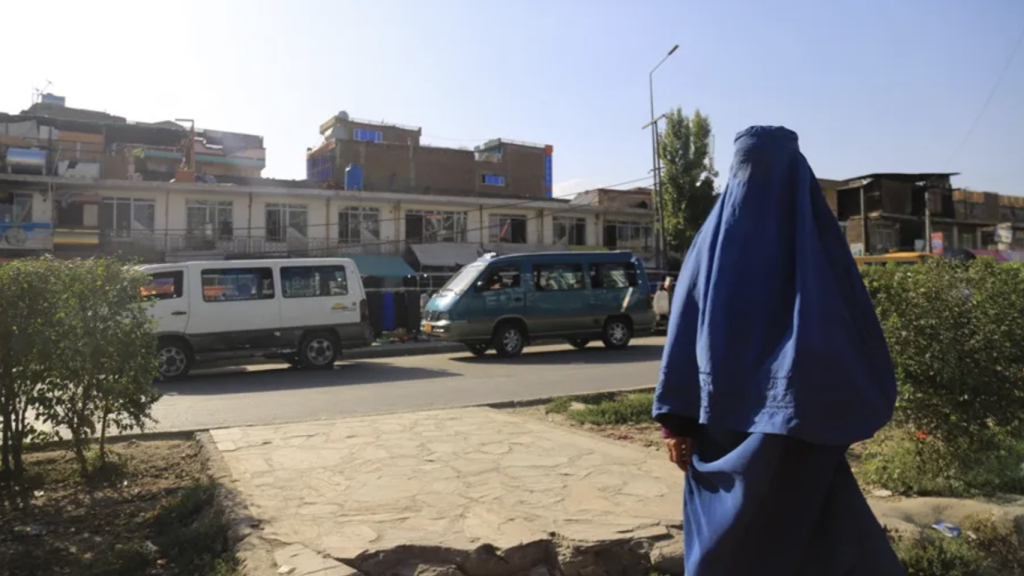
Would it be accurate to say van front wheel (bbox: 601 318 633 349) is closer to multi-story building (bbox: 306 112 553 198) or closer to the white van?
the white van

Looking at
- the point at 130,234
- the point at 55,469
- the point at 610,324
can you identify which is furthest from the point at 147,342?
the point at 130,234

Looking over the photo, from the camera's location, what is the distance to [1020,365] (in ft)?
15.0

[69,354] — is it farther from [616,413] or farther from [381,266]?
[381,266]

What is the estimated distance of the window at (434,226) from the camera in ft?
112

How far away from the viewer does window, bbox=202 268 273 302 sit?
12523 millimetres

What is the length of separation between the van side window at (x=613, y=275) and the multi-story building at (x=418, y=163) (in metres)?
20.7

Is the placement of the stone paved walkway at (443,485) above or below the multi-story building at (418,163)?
below

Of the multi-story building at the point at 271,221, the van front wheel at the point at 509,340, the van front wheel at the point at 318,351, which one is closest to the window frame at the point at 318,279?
the van front wheel at the point at 318,351

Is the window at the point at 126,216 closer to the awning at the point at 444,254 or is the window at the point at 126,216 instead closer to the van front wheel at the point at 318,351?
the awning at the point at 444,254

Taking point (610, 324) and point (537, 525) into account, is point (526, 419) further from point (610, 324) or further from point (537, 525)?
A: point (610, 324)

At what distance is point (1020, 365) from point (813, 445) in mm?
3562

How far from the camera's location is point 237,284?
41.9 ft

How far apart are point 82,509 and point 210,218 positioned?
27.6m

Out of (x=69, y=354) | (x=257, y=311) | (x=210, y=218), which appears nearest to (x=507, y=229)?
(x=210, y=218)
